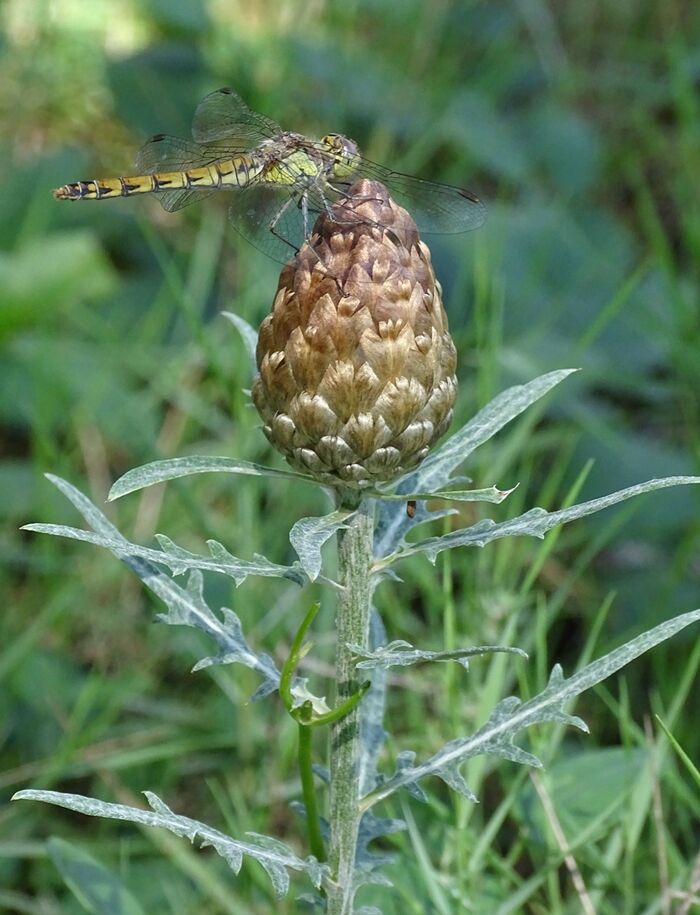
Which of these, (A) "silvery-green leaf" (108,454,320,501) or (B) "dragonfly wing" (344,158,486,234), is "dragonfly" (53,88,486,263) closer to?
(B) "dragonfly wing" (344,158,486,234)

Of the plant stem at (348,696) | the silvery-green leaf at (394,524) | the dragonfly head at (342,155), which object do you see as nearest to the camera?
the plant stem at (348,696)

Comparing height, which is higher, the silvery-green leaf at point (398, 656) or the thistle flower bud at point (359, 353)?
the thistle flower bud at point (359, 353)

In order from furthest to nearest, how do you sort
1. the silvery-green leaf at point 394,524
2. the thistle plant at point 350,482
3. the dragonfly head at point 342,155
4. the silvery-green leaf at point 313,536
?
the dragonfly head at point 342,155 < the silvery-green leaf at point 394,524 < the thistle plant at point 350,482 < the silvery-green leaf at point 313,536

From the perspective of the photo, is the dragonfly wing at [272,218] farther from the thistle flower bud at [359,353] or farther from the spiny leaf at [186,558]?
the spiny leaf at [186,558]

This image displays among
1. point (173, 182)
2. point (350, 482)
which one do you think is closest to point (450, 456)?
point (350, 482)

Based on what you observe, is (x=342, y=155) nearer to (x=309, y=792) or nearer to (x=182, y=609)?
(x=182, y=609)

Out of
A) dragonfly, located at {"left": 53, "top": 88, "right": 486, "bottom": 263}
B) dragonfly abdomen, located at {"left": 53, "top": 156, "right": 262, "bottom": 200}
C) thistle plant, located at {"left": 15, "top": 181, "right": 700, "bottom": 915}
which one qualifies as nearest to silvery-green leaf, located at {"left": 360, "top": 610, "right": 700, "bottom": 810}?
thistle plant, located at {"left": 15, "top": 181, "right": 700, "bottom": 915}

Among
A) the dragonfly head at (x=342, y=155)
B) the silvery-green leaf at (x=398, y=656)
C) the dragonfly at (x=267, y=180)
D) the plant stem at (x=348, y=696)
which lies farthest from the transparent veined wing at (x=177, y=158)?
the silvery-green leaf at (x=398, y=656)
